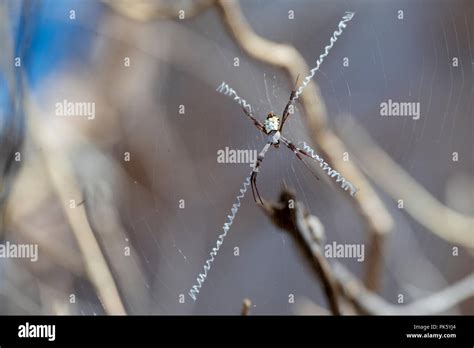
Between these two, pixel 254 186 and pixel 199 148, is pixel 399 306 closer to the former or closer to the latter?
pixel 254 186

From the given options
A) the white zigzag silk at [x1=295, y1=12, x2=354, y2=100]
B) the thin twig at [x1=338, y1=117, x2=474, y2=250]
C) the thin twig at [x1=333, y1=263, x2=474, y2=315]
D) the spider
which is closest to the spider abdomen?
the spider

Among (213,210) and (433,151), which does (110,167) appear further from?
(433,151)

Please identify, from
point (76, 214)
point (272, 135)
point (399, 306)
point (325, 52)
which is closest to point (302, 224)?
point (272, 135)

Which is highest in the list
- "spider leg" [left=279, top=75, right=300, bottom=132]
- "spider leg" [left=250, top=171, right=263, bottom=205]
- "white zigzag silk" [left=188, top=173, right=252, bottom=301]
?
"spider leg" [left=279, top=75, right=300, bottom=132]

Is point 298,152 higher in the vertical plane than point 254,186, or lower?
higher

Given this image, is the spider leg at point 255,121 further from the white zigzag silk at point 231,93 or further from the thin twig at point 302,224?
the thin twig at point 302,224

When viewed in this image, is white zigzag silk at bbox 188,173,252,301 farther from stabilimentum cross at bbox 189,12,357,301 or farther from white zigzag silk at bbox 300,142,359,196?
white zigzag silk at bbox 300,142,359,196
